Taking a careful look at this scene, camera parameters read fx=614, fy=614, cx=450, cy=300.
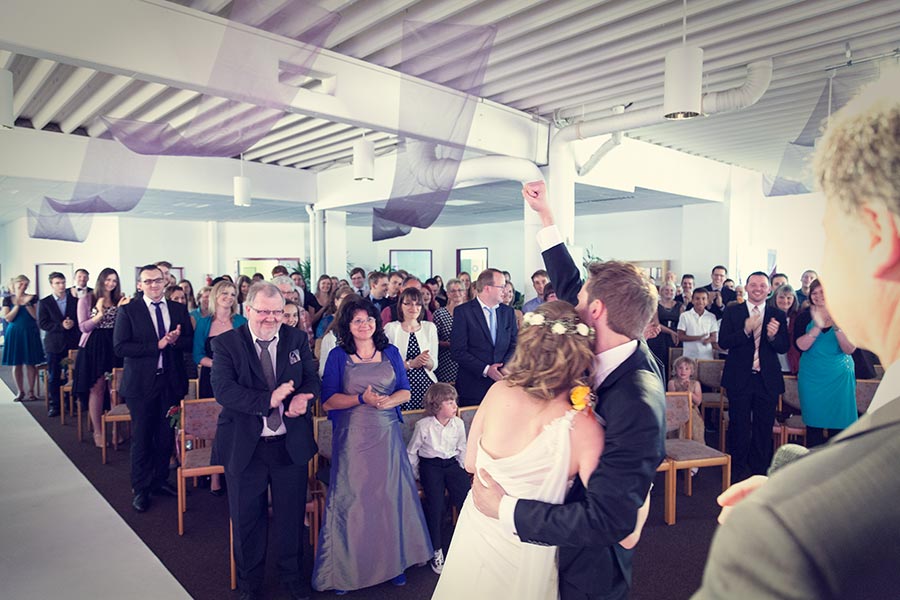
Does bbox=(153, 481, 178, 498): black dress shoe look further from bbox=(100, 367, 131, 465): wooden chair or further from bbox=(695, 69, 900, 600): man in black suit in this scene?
bbox=(695, 69, 900, 600): man in black suit

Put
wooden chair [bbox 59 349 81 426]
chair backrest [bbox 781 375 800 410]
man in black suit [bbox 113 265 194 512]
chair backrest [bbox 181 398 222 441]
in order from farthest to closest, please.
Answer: wooden chair [bbox 59 349 81 426] < chair backrest [bbox 781 375 800 410] < man in black suit [bbox 113 265 194 512] < chair backrest [bbox 181 398 222 441]

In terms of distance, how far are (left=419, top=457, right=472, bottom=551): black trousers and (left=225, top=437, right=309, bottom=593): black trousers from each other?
0.71m

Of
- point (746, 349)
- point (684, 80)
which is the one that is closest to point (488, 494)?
point (684, 80)

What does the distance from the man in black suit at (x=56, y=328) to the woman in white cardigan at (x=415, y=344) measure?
183 inches

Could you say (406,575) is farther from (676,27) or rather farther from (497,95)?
(497,95)

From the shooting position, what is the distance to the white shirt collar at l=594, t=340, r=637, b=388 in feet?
5.02

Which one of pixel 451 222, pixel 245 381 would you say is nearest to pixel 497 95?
pixel 245 381

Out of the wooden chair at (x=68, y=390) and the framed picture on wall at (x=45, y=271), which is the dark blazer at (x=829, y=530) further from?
the framed picture on wall at (x=45, y=271)

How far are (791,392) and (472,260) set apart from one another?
13.2 m

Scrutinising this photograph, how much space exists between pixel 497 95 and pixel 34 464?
5.45m

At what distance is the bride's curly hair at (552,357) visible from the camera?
4.90ft

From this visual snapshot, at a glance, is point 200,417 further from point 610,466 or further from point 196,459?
point 610,466

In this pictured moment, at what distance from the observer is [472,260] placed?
17.8 meters

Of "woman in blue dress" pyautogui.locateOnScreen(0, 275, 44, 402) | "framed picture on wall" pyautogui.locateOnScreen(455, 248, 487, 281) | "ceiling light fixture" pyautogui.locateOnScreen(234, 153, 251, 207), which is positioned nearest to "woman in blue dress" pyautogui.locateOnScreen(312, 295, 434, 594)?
"ceiling light fixture" pyautogui.locateOnScreen(234, 153, 251, 207)
